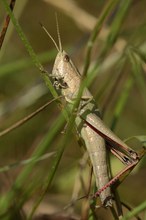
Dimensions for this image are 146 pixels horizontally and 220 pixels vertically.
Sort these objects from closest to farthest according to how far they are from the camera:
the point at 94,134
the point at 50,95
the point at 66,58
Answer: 1. the point at 94,134
2. the point at 66,58
3. the point at 50,95

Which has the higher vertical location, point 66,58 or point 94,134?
point 66,58

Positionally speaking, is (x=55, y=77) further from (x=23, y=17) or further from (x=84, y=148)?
(x=23, y=17)

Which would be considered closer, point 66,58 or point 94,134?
point 94,134

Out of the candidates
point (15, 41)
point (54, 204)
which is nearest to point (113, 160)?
point (54, 204)

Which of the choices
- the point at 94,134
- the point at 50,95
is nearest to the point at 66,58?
the point at 94,134

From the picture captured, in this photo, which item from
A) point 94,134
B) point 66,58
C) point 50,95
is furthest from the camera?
point 50,95

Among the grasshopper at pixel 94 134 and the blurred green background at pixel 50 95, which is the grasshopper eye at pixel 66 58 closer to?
the grasshopper at pixel 94 134

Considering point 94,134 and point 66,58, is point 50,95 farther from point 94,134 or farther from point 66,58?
point 94,134
